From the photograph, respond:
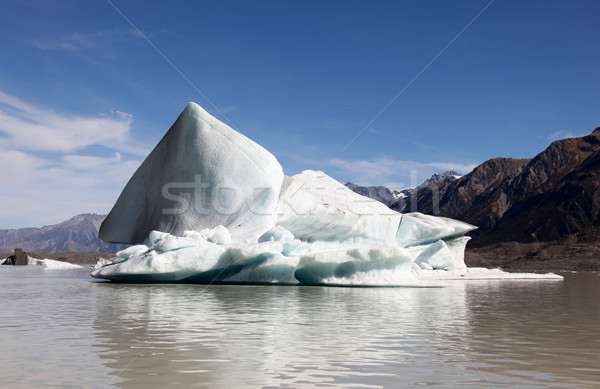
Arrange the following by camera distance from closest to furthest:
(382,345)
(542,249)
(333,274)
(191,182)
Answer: (382,345), (333,274), (191,182), (542,249)

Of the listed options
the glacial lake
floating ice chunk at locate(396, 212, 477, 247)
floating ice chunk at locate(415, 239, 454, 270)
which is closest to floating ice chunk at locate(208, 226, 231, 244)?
the glacial lake

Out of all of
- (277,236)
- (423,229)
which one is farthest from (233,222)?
(423,229)

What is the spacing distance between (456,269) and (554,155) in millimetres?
113293

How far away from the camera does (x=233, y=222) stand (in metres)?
18.8

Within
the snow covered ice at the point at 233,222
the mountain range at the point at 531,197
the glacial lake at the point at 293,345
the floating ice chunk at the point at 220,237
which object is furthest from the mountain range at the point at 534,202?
the glacial lake at the point at 293,345

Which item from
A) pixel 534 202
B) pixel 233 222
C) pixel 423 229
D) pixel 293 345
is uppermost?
pixel 534 202

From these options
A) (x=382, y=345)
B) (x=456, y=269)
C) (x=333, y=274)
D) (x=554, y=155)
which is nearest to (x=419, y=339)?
(x=382, y=345)

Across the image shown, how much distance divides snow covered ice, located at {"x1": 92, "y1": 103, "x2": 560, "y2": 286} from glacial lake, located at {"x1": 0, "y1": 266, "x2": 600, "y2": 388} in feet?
15.9

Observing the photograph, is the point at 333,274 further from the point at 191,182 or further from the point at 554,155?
the point at 554,155

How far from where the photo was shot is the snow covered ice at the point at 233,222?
49.7 ft

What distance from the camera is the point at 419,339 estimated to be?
6234 mm

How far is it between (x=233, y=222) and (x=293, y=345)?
13.3 m

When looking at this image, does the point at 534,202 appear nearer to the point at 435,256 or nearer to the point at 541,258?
the point at 541,258

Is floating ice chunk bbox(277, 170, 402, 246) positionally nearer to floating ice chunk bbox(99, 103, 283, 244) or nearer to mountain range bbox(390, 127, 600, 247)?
floating ice chunk bbox(99, 103, 283, 244)
